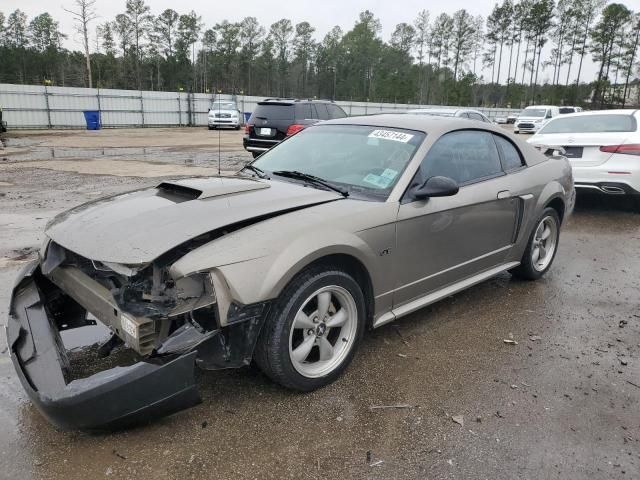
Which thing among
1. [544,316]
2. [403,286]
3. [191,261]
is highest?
[191,261]

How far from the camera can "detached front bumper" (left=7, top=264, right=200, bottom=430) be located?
2131mm

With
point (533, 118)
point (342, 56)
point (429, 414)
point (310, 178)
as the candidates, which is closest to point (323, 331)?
point (429, 414)

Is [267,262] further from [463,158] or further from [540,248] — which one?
[540,248]

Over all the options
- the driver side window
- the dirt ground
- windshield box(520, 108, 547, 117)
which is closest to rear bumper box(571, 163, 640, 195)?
Result: the dirt ground

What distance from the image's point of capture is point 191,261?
2.32m

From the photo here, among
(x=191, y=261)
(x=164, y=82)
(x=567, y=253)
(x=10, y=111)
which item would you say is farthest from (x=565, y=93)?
(x=191, y=261)

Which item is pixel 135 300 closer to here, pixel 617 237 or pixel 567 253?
pixel 567 253

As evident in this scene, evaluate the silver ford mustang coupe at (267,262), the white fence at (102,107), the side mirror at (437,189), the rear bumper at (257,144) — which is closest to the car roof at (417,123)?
the silver ford mustang coupe at (267,262)

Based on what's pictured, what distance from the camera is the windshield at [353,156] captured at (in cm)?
338

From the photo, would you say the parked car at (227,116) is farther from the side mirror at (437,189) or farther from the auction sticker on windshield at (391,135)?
the side mirror at (437,189)

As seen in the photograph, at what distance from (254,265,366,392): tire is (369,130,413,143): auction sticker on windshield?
4.16 feet

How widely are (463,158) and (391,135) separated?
0.65 meters

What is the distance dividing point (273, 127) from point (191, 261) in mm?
10578

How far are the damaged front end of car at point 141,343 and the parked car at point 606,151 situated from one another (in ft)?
22.6
